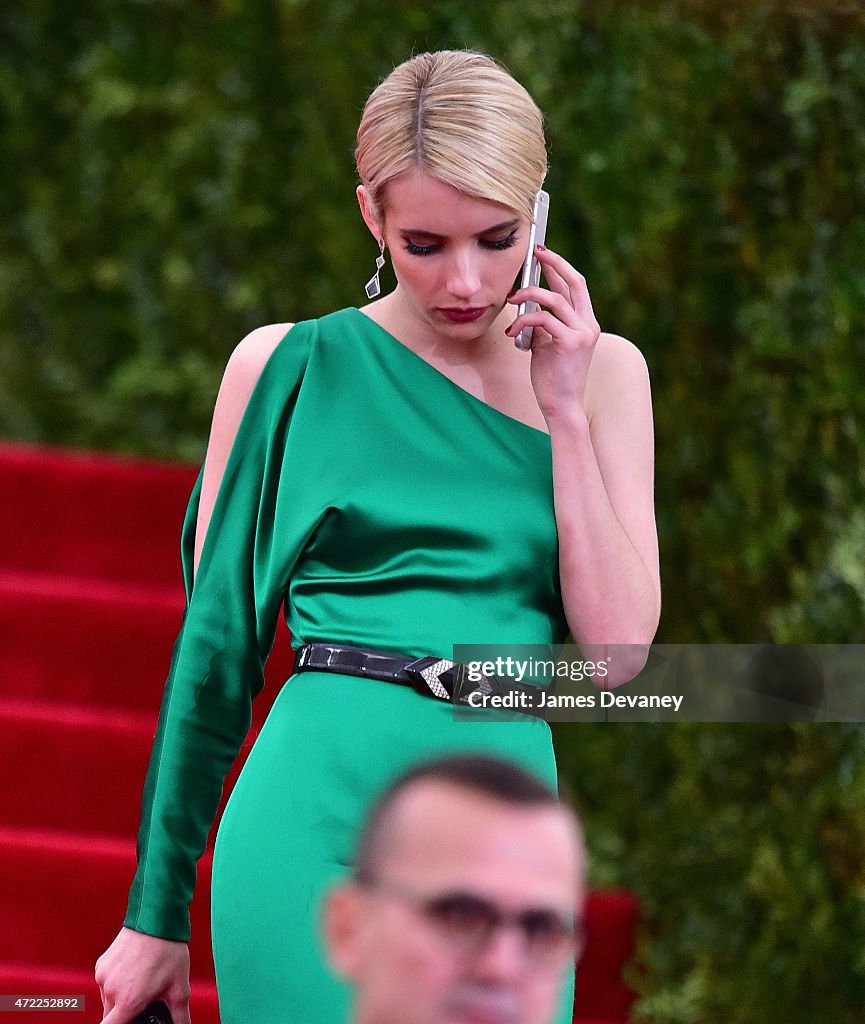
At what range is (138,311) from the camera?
18.5 ft

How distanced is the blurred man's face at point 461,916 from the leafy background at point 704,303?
2229 mm

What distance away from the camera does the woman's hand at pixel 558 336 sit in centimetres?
162

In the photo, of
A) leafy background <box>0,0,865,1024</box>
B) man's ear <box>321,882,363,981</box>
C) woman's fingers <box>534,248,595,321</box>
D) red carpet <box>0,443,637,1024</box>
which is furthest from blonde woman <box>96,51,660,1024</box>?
leafy background <box>0,0,865,1024</box>

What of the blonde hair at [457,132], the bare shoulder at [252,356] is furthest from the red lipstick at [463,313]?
the bare shoulder at [252,356]

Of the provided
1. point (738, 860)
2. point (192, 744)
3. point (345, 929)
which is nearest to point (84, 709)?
point (738, 860)

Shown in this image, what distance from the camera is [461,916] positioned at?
2.52 feet

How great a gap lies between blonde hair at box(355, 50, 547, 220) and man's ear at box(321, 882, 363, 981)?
0.85m

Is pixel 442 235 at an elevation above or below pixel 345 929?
above

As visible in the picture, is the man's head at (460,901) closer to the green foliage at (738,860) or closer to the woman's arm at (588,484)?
the woman's arm at (588,484)

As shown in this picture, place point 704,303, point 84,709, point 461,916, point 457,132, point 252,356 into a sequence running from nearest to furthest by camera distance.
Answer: point 461,916 < point 457,132 < point 252,356 < point 704,303 < point 84,709

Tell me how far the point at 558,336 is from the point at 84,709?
2.58m

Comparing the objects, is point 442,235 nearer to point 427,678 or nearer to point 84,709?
point 427,678

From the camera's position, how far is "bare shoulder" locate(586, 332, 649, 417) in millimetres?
1697

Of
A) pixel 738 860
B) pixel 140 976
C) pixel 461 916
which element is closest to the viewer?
pixel 461 916
